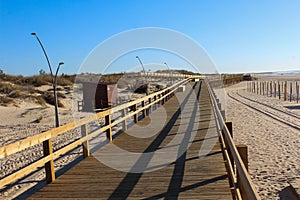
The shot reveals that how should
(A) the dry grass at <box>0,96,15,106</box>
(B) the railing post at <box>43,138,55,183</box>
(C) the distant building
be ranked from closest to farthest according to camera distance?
(B) the railing post at <box>43,138,55,183</box> < (C) the distant building < (A) the dry grass at <box>0,96,15,106</box>

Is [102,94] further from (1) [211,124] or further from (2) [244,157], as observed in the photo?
(2) [244,157]

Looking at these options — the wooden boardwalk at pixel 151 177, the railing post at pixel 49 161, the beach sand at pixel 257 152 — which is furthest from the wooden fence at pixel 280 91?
the railing post at pixel 49 161

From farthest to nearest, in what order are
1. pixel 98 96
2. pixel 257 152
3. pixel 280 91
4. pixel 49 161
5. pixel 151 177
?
pixel 280 91 < pixel 98 96 < pixel 257 152 < pixel 151 177 < pixel 49 161

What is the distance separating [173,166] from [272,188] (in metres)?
3.38

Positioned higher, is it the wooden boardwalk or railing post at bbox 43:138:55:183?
railing post at bbox 43:138:55:183

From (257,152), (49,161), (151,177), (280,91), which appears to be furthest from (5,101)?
(280,91)

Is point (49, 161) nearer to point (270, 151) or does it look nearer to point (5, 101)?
point (270, 151)

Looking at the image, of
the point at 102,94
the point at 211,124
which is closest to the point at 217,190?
the point at 211,124

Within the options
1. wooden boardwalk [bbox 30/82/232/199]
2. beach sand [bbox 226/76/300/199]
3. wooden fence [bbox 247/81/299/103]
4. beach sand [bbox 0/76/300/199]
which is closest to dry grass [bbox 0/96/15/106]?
beach sand [bbox 0/76/300/199]

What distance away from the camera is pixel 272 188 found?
809cm

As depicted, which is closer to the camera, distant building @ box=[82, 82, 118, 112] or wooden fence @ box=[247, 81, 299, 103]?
distant building @ box=[82, 82, 118, 112]

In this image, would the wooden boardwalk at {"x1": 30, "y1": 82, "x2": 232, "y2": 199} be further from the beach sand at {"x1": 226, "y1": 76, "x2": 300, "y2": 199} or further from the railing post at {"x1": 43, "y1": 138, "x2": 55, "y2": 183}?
the beach sand at {"x1": 226, "y1": 76, "x2": 300, "y2": 199}

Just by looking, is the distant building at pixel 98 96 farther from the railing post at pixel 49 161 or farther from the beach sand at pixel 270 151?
the railing post at pixel 49 161

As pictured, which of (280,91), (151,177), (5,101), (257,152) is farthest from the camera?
(280,91)
